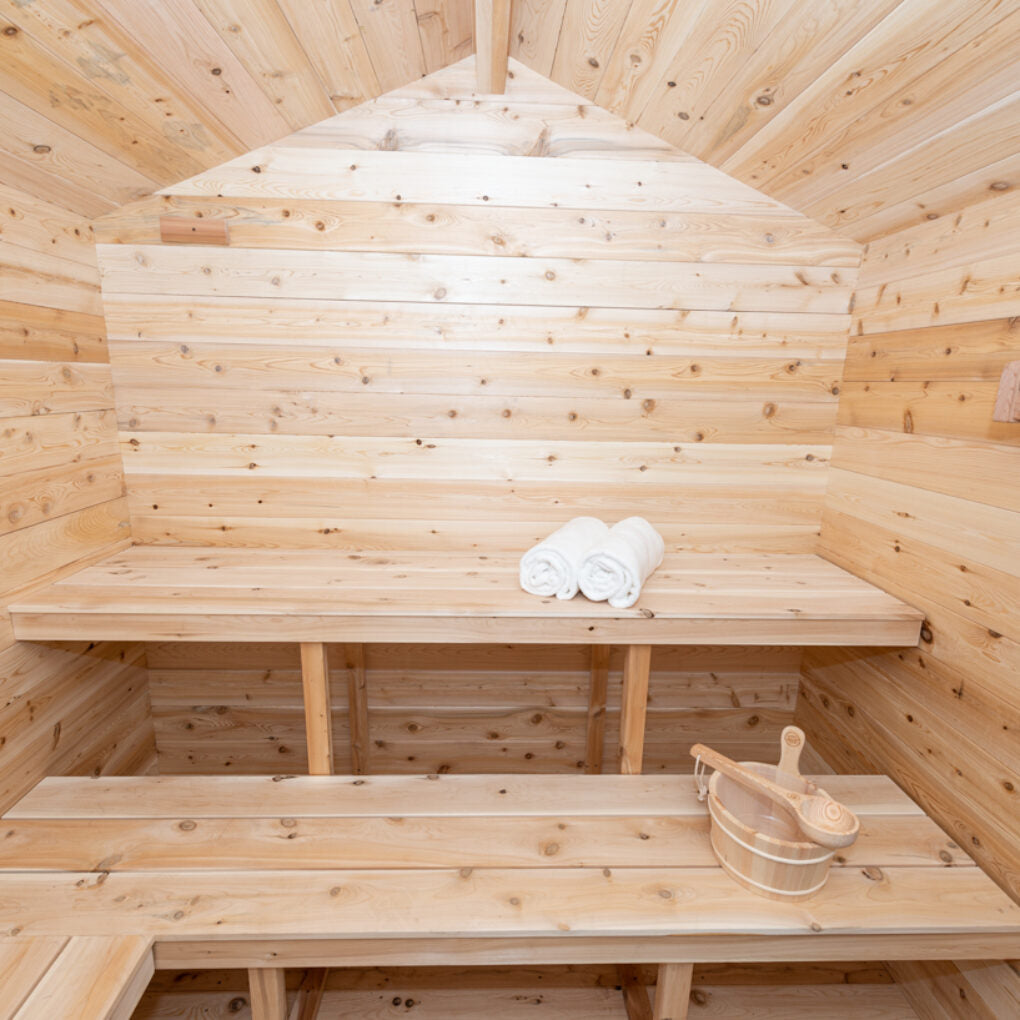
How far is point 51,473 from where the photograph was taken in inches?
65.5

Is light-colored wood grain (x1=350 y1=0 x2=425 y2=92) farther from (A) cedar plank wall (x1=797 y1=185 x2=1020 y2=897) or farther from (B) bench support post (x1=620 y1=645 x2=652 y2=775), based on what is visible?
(B) bench support post (x1=620 y1=645 x2=652 y2=775)

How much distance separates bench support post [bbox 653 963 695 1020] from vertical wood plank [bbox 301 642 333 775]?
3.29 ft

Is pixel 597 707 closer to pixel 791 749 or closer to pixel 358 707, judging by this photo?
pixel 358 707

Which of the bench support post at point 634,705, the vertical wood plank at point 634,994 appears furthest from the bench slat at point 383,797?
the vertical wood plank at point 634,994

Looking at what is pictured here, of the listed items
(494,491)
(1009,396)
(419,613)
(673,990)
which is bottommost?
(673,990)

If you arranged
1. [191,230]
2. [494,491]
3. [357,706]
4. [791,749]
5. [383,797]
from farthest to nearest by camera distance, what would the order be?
1. [357,706]
2. [494,491]
3. [191,230]
4. [383,797]
5. [791,749]

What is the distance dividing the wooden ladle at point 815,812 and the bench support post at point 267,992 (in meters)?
1.08

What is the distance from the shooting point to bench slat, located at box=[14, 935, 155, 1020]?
981 mm

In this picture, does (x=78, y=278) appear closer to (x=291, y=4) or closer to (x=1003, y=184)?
(x=291, y=4)

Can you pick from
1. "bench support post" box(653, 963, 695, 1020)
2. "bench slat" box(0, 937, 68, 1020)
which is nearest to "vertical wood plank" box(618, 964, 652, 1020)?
"bench support post" box(653, 963, 695, 1020)

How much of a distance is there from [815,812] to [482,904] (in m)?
0.73

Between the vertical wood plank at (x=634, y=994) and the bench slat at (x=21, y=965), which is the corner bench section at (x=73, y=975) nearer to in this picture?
the bench slat at (x=21, y=965)

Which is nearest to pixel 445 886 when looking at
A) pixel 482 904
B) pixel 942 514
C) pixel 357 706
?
pixel 482 904

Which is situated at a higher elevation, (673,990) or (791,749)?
(791,749)
